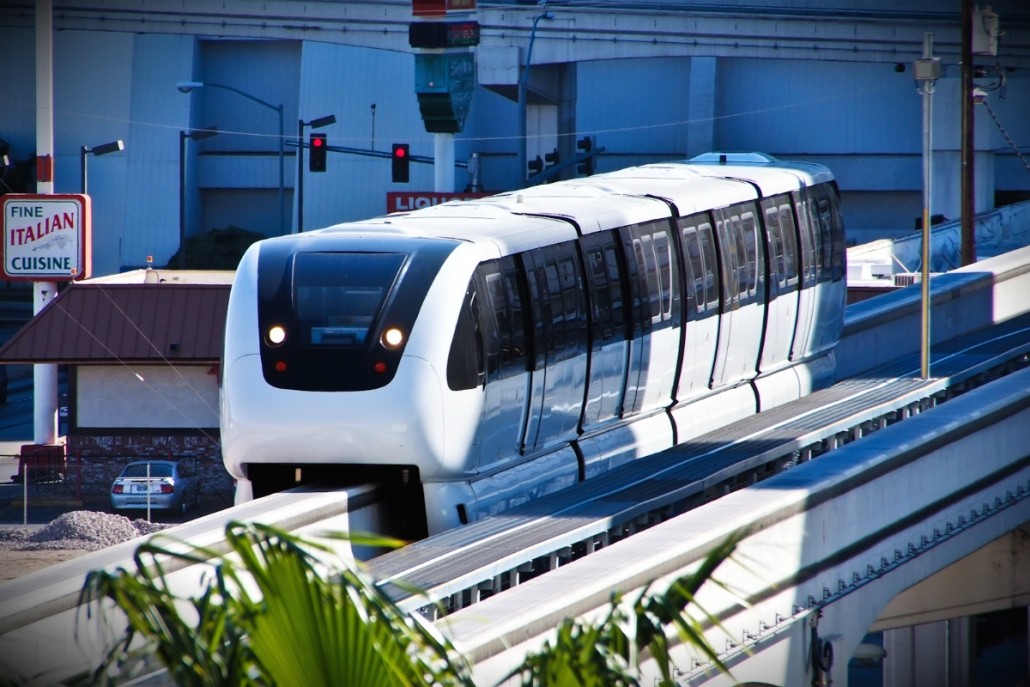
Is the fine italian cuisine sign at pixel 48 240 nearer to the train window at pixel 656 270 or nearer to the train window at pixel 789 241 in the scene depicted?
the train window at pixel 789 241

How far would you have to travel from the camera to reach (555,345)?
15445mm

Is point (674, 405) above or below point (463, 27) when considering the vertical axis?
below

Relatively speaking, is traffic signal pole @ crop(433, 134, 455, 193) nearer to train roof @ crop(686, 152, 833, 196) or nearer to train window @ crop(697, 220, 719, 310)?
train roof @ crop(686, 152, 833, 196)

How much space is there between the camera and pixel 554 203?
17422 millimetres

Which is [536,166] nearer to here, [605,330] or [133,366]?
[133,366]

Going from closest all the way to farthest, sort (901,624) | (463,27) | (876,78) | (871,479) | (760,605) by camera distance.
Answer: (760,605)
(871,479)
(901,624)
(463,27)
(876,78)

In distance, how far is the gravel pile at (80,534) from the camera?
2497cm

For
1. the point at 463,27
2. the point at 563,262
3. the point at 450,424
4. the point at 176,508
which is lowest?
the point at 176,508

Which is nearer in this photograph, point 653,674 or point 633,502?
point 653,674

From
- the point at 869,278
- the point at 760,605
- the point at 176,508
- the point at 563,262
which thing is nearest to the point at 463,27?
the point at 869,278

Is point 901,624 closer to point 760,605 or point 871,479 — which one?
point 871,479

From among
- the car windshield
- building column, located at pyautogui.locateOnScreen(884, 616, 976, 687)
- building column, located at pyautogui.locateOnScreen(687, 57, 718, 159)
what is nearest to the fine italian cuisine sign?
the car windshield

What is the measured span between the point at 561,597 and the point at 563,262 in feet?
20.6

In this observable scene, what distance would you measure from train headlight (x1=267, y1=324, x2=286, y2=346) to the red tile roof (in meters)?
17.6
